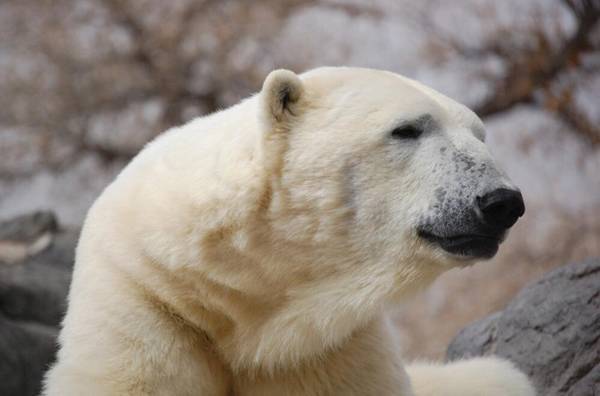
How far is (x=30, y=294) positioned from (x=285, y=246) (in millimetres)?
2779

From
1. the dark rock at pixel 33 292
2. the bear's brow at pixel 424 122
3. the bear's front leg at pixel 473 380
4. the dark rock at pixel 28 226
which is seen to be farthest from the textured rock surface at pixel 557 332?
the dark rock at pixel 28 226

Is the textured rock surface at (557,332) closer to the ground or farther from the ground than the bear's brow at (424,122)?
closer to the ground

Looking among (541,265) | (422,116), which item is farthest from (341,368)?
(541,265)

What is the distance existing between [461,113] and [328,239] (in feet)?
1.70

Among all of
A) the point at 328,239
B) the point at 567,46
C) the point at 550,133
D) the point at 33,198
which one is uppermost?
the point at 328,239

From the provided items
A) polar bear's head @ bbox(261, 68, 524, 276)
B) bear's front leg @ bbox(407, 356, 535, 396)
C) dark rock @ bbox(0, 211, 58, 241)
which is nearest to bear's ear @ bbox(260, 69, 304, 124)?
polar bear's head @ bbox(261, 68, 524, 276)

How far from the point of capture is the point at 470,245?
1924mm

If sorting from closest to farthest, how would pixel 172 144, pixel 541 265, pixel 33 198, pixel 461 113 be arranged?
pixel 461 113 < pixel 172 144 < pixel 541 265 < pixel 33 198

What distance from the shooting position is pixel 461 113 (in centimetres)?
212

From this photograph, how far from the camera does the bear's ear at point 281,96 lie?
2.03 meters

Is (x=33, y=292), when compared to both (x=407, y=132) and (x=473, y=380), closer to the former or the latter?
(x=473, y=380)

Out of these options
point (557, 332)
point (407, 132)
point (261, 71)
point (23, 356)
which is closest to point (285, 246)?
point (407, 132)

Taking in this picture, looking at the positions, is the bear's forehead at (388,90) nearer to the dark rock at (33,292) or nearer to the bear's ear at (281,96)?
the bear's ear at (281,96)

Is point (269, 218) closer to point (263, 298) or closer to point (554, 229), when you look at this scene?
point (263, 298)
